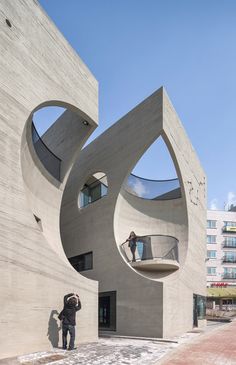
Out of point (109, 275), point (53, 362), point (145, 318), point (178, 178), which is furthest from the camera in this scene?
point (178, 178)

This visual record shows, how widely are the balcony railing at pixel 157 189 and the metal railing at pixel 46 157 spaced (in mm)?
6128

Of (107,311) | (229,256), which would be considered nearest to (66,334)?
(107,311)

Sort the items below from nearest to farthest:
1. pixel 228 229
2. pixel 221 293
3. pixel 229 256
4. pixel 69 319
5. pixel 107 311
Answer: pixel 69 319 → pixel 107 311 → pixel 221 293 → pixel 229 256 → pixel 228 229

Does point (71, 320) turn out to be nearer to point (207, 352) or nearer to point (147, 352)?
point (147, 352)

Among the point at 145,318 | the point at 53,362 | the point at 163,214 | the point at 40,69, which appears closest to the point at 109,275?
the point at 145,318

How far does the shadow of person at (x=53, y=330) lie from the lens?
10.9 m

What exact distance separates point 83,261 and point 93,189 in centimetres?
407

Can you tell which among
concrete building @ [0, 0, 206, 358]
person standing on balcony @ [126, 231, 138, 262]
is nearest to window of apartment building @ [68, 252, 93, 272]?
concrete building @ [0, 0, 206, 358]

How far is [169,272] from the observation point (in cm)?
1797

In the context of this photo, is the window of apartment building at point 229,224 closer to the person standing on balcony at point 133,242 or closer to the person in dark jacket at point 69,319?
the person standing on balcony at point 133,242

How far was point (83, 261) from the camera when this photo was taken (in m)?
19.7

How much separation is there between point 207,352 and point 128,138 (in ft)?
35.8

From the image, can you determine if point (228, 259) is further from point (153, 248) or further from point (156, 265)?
point (156, 265)

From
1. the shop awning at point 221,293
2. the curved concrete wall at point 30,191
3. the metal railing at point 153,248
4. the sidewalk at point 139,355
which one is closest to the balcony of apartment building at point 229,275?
the shop awning at point 221,293
